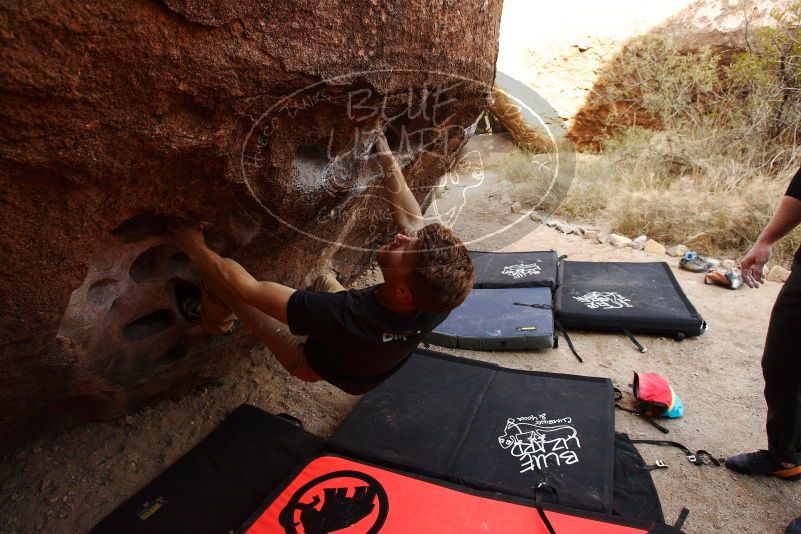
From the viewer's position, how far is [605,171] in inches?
228

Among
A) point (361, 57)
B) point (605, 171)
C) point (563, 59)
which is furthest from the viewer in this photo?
point (563, 59)

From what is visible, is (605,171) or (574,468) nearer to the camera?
(574,468)

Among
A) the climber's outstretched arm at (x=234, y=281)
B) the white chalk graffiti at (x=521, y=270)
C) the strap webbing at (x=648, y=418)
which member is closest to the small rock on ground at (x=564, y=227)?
the white chalk graffiti at (x=521, y=270)

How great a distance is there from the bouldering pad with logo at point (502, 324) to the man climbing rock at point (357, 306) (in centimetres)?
133

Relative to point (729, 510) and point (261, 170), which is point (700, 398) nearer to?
point (729, 510)

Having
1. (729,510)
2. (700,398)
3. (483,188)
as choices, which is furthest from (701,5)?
(729,510)

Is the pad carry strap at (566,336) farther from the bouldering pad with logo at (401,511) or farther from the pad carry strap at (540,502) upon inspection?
the bouldering pad with logo at (401,511)

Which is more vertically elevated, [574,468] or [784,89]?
[784,89]

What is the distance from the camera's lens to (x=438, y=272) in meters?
1.41

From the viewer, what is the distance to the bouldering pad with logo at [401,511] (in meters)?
1.71

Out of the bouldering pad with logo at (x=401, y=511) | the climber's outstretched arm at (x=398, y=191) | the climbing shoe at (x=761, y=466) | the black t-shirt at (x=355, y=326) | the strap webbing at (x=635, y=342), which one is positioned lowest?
the strap webbing at (x=635, y=342)

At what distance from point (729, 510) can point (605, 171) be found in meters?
4.47

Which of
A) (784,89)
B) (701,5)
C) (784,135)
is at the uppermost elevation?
(701,5)

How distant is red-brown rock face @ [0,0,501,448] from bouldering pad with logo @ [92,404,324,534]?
37 cm
